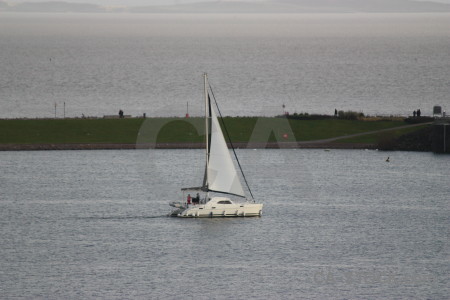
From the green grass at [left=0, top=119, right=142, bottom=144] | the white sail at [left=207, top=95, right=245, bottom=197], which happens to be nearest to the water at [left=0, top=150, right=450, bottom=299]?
the white sail at [left=207, top=95, right=245, bottom=197]

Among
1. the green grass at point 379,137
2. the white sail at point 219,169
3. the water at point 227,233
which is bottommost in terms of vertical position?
the water at point 227,233

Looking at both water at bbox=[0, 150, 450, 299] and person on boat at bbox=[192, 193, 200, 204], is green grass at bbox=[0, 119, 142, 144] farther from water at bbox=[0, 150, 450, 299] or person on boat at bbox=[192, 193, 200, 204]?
person on boat at bbox=[192, 193, 200, 204]

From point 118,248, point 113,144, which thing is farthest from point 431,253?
point 113,144

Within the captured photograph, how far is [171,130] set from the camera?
14300 centimetres

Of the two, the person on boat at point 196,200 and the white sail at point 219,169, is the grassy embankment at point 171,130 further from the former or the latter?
the person on boat at point 196,200

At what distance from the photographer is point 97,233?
284 feet

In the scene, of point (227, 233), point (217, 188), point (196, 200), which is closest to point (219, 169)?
point (217, 188)

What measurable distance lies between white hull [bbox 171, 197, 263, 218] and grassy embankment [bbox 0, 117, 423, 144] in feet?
151

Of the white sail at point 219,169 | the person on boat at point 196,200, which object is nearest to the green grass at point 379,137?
the white sail at point 219,169

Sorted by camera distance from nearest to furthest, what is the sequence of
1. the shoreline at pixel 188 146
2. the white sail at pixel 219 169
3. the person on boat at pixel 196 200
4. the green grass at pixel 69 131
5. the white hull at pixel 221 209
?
the white hull at pixel 221 209 → the person on boat at pixel 196 200 → the white sail at pixel 219 169 → the shoreline at pixel 188 146 → the green grass at pixel 69 131

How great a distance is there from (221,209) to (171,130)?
175ft

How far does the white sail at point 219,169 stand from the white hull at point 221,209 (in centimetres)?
100

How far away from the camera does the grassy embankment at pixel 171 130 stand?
137875 mm

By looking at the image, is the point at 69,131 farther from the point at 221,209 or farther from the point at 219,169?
the point at 221,209
